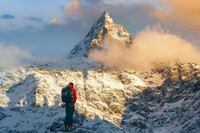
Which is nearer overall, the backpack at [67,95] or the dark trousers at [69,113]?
the backpack at [67,95]

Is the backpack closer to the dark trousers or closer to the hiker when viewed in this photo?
the hiker

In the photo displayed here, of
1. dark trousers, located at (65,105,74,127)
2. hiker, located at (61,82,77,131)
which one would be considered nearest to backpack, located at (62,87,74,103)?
hiker, located at (61,82,77,131)

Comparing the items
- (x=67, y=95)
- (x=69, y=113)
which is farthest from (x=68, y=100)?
(x=69, y=113)

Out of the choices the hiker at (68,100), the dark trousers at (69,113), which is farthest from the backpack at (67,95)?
the dark trousers at (69,113)

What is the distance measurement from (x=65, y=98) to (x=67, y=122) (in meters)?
2.50

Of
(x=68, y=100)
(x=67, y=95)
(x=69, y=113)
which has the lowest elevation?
(x=69, y=113)

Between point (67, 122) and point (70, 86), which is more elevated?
point (70, 86)

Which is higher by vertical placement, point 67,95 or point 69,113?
point 67,95

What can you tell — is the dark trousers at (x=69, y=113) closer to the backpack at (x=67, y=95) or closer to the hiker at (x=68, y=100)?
the hiker at (x=68, y=100)

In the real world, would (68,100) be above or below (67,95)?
below

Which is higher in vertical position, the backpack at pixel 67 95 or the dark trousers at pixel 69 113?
the backpack at pixel 67 95

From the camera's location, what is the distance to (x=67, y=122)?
5147 centimetres

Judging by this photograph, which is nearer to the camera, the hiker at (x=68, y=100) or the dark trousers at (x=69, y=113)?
the hiker at (x=68, y=100)

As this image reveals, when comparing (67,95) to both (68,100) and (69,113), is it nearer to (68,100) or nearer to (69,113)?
(68,100)
